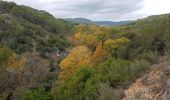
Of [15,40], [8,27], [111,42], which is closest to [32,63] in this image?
[111,42]

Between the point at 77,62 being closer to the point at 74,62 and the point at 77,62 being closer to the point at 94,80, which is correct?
the point at 74,62

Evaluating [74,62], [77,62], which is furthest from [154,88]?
[77,62]

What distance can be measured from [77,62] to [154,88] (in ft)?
101

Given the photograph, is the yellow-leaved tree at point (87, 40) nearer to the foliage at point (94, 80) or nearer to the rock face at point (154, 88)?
the foliage at point (94, 80)

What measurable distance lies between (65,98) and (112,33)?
132 ft

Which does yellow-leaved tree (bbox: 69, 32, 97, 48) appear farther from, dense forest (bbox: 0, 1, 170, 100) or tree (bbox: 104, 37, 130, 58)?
tree (bbox: 104, 37, 130, 58)

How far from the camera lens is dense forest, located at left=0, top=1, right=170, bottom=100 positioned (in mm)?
31891

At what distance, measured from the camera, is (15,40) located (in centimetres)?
7700

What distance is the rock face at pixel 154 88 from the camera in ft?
64.8

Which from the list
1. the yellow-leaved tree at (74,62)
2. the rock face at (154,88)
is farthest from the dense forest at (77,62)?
the rock face at (154,88)

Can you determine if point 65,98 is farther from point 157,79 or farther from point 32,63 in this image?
point 32,63

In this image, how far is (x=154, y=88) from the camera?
2070 centimetres

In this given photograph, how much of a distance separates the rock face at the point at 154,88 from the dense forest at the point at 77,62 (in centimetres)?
192

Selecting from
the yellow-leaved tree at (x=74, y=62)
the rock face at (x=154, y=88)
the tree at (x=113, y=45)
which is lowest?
the yellow-leaved tree at (x=74, y=62)
